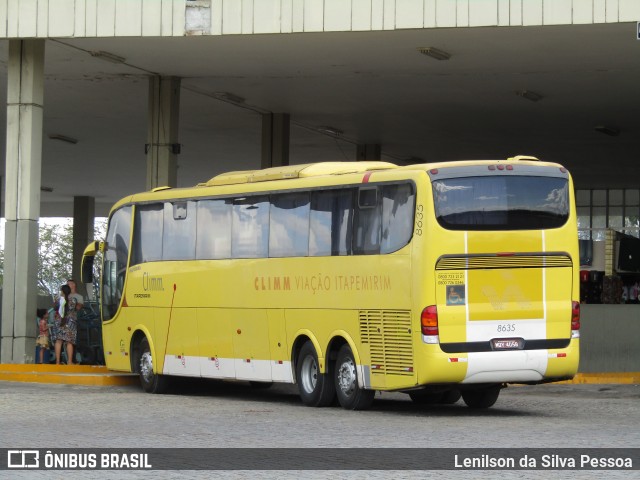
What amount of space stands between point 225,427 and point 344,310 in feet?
12.7

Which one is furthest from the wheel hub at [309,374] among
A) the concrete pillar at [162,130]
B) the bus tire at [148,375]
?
the concrete pillar at [162,130]

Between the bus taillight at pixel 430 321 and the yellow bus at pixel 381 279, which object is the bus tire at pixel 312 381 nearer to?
the yellow bus at pixel 381 279

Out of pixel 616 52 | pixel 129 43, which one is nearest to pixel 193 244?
pixel 129 43

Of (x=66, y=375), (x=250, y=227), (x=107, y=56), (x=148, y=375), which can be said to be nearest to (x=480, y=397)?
(x=250, y=227)

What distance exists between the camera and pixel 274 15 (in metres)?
24.1

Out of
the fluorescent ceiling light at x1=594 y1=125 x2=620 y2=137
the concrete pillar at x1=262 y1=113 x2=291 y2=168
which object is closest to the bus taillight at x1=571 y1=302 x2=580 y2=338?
the concrete pillar at x1=262 y1=113 x2=291 y2=168

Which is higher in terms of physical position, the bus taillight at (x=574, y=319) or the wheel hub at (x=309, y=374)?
the bus taillight at (x=574, y=319)

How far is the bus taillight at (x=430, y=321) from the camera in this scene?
671 inches

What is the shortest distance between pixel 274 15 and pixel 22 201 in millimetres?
6199

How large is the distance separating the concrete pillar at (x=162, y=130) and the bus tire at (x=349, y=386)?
12.1 metres

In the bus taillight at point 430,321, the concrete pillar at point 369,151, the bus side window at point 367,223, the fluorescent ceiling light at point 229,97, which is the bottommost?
the bus taillight at point 430,321

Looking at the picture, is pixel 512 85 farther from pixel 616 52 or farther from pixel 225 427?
pixel 225 427

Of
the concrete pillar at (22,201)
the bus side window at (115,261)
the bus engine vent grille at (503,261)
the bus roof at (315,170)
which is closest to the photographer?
the bus engine vent grille at (503,261)

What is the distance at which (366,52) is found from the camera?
2684 centimetres
